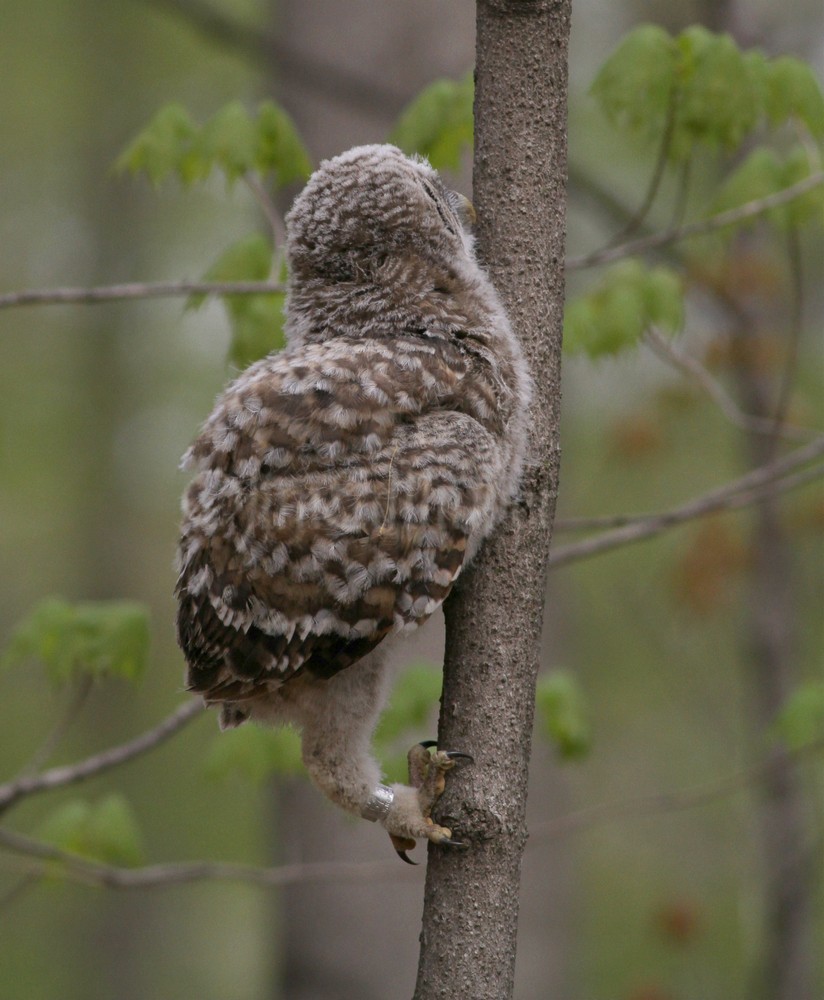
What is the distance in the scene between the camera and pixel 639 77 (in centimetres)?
322

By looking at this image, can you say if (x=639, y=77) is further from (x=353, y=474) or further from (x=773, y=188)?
(x=353, y=474)

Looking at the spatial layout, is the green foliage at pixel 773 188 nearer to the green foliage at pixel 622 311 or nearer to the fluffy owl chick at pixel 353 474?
the green foliage at pixel 622 311

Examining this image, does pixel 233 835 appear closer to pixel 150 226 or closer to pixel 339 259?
pixel 150 226

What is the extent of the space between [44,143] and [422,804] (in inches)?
501

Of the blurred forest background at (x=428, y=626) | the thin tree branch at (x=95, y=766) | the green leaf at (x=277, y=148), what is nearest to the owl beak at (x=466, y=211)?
the green leaf at (x=277, y=148)

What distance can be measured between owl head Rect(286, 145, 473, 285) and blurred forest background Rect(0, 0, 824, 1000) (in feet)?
6.82

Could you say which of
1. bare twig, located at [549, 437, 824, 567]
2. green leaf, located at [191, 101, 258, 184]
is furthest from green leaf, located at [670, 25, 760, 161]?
green leaf, located at [191, 101, 258, 184]

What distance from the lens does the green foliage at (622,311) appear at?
3.47m

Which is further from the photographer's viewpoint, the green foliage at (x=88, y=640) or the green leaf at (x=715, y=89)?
the green foliage at (x=88, y=640)

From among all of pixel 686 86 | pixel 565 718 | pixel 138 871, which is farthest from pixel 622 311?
pixel 138 871

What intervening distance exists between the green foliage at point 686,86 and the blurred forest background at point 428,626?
4.22 ft

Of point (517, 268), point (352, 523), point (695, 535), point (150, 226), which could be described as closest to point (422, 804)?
point (352, 523)

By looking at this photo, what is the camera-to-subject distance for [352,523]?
2.12 meters

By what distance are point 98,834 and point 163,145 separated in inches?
89.6
